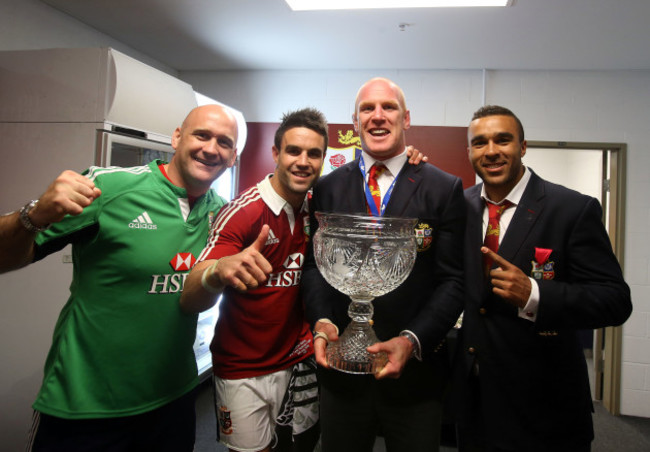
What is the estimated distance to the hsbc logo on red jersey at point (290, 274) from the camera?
1.42 metres

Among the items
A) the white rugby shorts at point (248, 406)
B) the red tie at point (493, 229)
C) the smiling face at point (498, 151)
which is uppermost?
the smiling face at point (498, 151)

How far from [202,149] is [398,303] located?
2.99 ft

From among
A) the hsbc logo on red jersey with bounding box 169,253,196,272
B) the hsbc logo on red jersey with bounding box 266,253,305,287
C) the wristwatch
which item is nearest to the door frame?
the hsbc logo on red jersey with bounding box 266,253,305,287

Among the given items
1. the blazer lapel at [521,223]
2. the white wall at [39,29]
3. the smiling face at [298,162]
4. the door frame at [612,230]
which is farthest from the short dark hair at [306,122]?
the door frame at [612,230]

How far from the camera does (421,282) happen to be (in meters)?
1.18

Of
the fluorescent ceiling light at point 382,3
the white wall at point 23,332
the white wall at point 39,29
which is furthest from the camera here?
the white wall at point 39,29

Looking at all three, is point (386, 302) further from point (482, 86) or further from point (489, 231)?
point (482, 86)

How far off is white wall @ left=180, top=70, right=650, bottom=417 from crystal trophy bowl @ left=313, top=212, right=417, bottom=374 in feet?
9.88

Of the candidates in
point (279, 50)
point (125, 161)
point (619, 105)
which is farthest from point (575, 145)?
point (125, 161)

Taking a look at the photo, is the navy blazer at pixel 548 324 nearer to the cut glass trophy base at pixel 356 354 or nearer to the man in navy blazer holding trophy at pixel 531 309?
the man in navy blazer holding trophy at pixel 531 309

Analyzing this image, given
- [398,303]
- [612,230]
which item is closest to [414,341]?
[398,303]

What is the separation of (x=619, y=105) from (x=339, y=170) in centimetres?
353

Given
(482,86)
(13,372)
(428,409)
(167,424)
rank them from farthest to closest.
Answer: (482,86), (13,372), (167,424), (428,409)

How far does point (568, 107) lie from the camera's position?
11.6 feet
